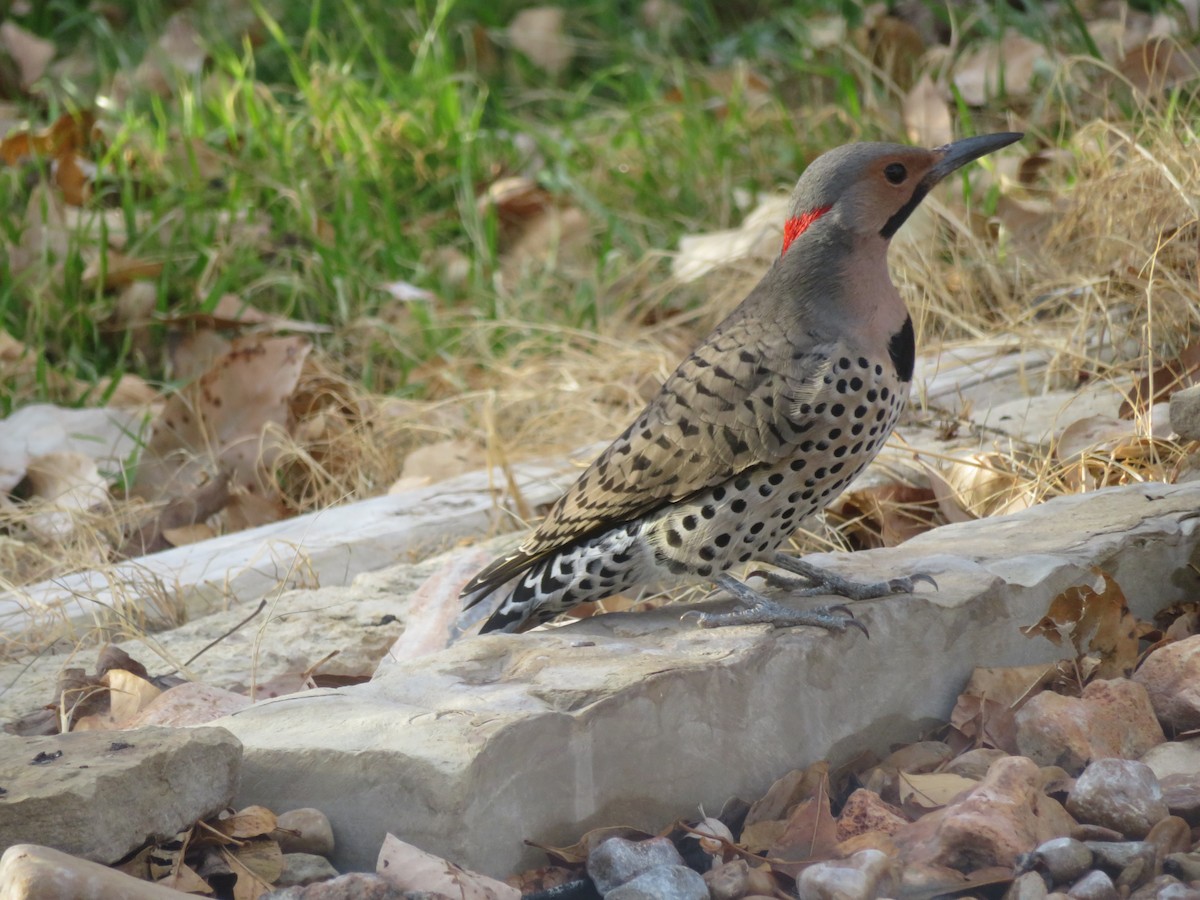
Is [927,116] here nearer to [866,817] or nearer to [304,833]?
[866,817]

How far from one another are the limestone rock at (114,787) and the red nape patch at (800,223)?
157 cm

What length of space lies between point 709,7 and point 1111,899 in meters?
6.93

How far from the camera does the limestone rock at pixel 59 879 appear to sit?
1.85 m

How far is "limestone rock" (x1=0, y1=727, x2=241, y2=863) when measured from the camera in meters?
2.04

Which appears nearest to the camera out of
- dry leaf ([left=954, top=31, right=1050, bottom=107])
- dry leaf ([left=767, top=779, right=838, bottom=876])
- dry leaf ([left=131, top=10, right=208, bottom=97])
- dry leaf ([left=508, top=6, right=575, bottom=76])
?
dry leaf ([left=767, top=779, right=838, bottom=876])

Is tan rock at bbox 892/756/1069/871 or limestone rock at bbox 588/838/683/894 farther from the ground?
tan rock at bbox 892/756/1069/871

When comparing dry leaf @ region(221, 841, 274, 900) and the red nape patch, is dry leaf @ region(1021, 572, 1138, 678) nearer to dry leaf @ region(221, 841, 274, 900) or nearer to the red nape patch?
the red nape patch

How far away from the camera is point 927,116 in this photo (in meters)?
6.06

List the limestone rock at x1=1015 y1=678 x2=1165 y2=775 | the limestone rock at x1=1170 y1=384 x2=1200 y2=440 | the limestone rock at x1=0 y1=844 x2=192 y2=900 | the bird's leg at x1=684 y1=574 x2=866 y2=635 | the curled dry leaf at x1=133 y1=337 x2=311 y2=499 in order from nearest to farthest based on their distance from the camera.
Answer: the limestone rock at x1=0 y1=844 x2=192 y2=900
the limestone rock at x1=1015 y1=678 x2=1165 y2=775
the bird's leg at x1=684 y1=574 x2=866 y2=635
the limestone rock at x1=1170 y1=384 x2=1200 y2=440
the curled dry leaf at x1=133 y1=337 x2=311 y2=499

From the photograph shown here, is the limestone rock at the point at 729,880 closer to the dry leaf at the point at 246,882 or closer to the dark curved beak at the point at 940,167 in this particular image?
the dry leaf at the point at 246,882

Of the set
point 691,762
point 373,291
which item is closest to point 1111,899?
point 691,762

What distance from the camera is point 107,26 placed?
8.74m

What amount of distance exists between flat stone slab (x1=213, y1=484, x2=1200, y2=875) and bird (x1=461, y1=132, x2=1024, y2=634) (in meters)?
0.13

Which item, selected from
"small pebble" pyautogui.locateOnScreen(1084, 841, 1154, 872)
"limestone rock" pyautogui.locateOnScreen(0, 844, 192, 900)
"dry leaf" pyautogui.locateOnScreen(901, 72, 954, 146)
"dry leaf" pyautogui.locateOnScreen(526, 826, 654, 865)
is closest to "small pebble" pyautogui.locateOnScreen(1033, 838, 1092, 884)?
"small pebble" pyautogui.locateOnScreen(1084, 841, 1154, 872)
